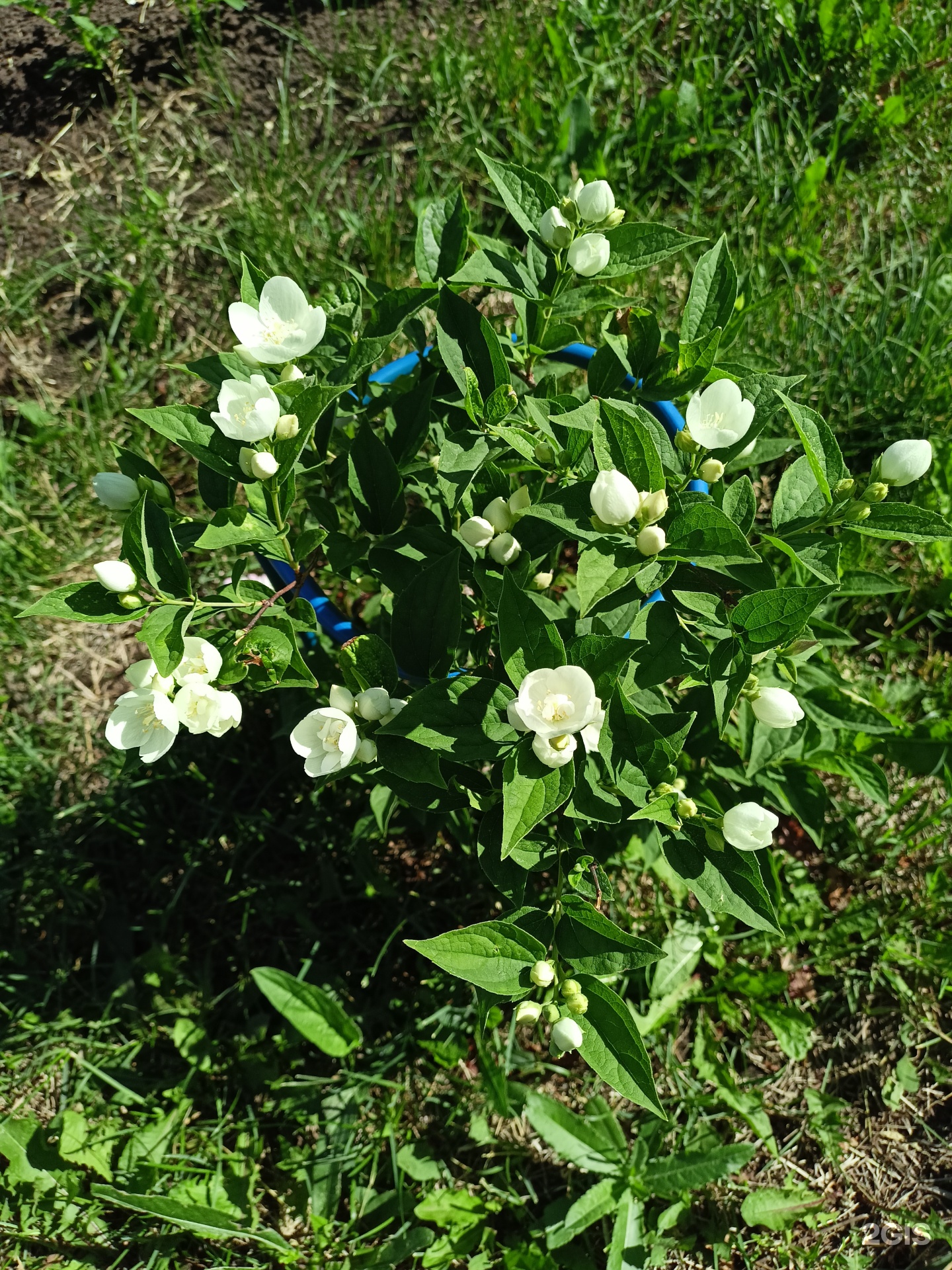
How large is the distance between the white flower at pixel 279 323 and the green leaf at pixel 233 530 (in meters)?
0.24

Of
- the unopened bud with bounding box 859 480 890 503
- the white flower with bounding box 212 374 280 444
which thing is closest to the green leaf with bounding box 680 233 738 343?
the unopened bud with bounding box 859 480 890 503

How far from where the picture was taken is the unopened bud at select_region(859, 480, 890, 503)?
148cm

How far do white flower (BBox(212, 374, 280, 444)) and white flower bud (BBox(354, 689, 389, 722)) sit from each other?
414 mm

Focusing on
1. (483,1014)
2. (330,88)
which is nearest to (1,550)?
(330,88)

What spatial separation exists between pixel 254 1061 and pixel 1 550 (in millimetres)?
1650

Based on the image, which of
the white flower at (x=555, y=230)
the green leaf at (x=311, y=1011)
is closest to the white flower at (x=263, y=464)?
the white flower at (x=555, y=230)

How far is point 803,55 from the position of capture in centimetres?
331

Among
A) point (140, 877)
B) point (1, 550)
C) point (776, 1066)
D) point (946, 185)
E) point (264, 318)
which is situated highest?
point (264, 318)

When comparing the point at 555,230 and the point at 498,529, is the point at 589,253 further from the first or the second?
the point at 498,529

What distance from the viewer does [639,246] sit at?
5.39 feet

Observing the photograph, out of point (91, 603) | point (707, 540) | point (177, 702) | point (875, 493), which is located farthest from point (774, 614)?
point (91, 603)

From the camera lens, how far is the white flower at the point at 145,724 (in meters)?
1.37

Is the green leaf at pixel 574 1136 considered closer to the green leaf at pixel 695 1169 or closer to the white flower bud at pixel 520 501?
the green leaf at pixel 695 1169

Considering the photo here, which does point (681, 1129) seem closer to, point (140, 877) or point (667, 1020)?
point (667, 1020)
